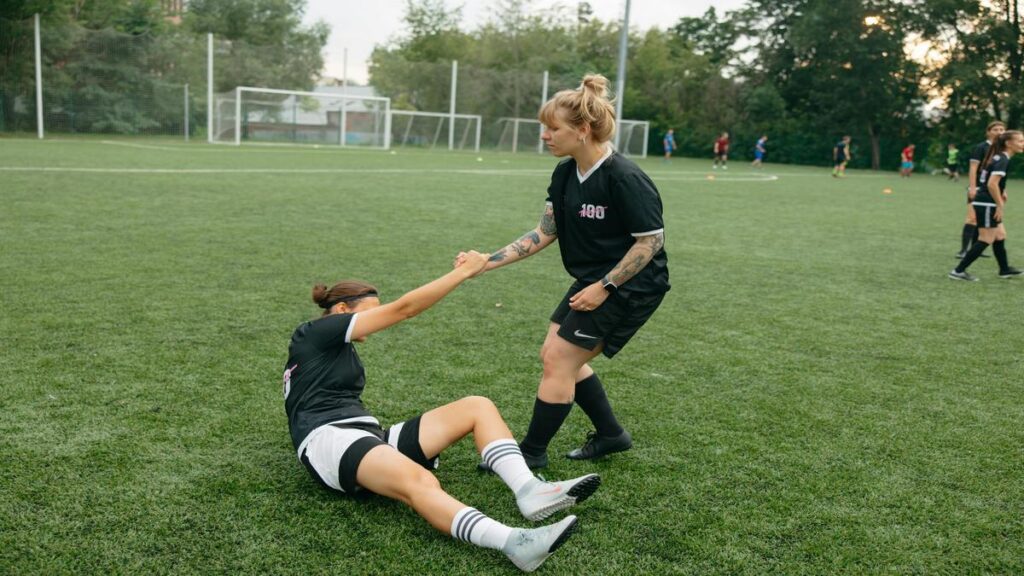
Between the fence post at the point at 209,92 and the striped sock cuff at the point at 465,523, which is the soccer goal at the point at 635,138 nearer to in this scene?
the fence post at the point at 209,92

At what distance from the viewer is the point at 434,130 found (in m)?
42.3

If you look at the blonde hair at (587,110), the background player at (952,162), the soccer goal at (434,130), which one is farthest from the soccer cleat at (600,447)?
the soccer goal at (434,130)

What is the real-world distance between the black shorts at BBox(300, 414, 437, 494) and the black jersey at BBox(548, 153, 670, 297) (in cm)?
101

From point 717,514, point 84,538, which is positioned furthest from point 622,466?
point 84,538

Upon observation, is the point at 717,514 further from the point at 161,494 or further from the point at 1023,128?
the point at 1023,128

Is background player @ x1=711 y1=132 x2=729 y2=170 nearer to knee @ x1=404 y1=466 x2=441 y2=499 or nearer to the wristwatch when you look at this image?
the wristwatch

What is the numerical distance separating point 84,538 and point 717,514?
93.7 inches

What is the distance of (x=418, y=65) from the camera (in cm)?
4556

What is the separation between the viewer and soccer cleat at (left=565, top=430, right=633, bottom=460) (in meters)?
3.86

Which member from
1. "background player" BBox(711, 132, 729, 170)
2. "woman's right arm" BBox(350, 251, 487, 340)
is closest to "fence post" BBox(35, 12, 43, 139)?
"background player" BBox(711, 132, 729, 170)

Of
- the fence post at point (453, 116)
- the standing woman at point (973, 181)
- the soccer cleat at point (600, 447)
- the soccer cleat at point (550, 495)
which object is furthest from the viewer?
the fence post at point (453, 116)

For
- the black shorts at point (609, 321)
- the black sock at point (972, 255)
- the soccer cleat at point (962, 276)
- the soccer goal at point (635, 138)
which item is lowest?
the soccer cleat at point (962, 276)

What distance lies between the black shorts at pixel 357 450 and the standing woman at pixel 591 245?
59 cm

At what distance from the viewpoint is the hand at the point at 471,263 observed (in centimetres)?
329
